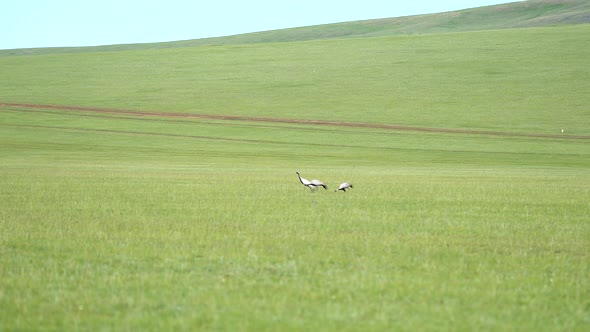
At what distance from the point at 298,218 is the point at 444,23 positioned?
117051mm

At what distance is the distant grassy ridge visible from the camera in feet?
387

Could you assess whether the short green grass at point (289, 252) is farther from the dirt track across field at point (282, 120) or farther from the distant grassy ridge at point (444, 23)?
the distant grassy ridge at point (444, 23)

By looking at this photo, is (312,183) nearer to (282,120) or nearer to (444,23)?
(282,120)

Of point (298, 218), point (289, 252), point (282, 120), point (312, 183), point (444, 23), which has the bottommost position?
point (282, 120)

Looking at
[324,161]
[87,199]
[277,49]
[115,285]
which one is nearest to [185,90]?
[277,49]

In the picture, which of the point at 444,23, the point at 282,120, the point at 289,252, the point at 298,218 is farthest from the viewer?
the point at 444,23

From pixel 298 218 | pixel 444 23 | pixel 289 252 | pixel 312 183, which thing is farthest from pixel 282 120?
pixel 444 23

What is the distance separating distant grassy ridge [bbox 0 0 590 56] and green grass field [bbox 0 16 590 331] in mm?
62194

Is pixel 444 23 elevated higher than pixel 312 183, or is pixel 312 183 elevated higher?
pixel 444 23

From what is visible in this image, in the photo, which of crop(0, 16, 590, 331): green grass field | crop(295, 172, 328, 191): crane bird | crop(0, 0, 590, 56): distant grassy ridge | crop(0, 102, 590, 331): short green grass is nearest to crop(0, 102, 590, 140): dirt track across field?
crop(0, 16, 590, 331): green grass field

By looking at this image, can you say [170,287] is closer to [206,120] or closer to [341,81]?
[206,120]

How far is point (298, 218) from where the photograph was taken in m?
14.3

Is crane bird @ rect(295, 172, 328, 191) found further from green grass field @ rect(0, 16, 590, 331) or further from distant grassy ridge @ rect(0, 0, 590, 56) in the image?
distant grassy ridge @ rect(0, 0, 590, 56)

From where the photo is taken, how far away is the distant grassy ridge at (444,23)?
11788 cm
